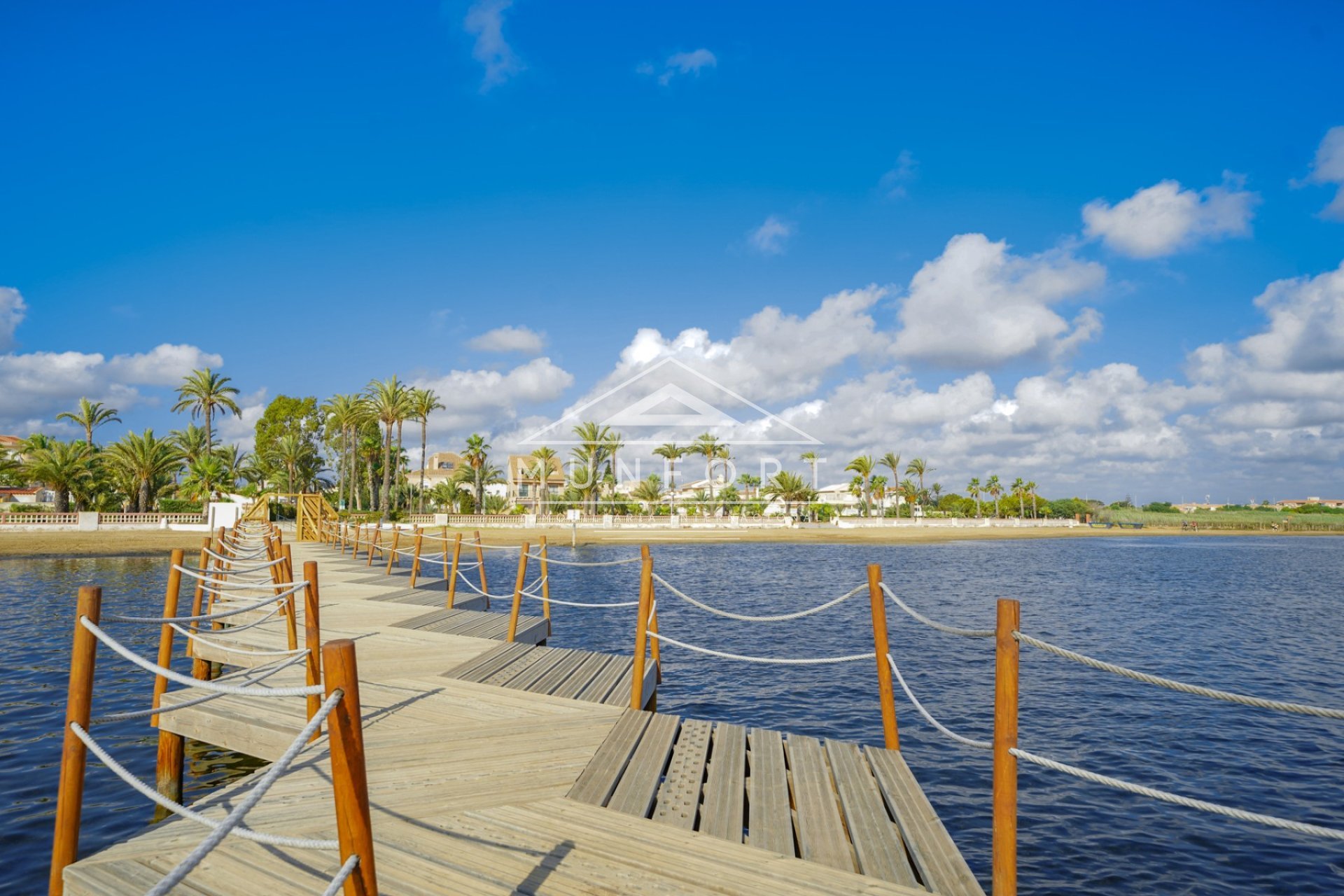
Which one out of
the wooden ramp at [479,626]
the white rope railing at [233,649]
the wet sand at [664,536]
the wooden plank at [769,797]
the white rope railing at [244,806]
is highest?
the white rope railing at [244,806]

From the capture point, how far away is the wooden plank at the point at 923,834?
3.85 m

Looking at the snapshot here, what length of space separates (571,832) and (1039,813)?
6071 mm

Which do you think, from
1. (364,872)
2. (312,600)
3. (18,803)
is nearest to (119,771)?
(364,872)

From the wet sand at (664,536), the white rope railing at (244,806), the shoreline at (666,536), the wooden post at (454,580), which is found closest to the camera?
the white rope railing at (244,806)

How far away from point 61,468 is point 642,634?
2008 inches

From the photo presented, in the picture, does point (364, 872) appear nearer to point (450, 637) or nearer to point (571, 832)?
point (571, 832)

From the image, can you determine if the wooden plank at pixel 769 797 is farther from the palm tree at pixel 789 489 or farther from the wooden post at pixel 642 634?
the palm tree at pixel 789 489

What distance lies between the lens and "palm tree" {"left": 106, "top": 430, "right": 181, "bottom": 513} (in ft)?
155

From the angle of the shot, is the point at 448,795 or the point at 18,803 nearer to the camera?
the point at 448,795

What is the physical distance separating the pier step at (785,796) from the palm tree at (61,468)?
170 feet

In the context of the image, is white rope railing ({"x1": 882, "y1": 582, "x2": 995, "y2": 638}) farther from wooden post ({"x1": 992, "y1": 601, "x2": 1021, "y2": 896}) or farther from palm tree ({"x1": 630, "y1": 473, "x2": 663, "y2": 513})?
palm tree ({"x1": 630, "y1": 473, "x2": 663, "y2": 513})

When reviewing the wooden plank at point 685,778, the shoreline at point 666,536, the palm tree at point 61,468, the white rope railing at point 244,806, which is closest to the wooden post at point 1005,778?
the wooden plank at point 685,778

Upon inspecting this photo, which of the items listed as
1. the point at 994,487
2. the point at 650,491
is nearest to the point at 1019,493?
the point at 994,487

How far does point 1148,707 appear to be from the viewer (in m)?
11.9
